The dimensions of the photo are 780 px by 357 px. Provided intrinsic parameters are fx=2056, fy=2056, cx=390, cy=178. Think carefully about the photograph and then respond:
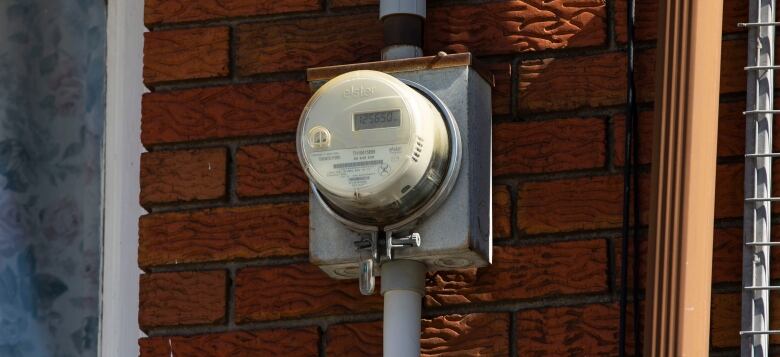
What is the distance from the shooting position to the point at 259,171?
3420 mm

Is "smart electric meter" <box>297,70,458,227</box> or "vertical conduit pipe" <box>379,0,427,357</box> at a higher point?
"smart electric meter" <box>297,70,458,227</box>

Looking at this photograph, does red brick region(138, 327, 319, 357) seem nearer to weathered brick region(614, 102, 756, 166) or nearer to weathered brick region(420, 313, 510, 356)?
weathered brick region(420, 313, 510, 356)

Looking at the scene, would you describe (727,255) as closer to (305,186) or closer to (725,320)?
(725,320)

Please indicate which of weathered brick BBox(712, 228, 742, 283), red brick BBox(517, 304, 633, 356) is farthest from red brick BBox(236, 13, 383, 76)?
weathered brick BBox(712, 228, 742, 283)

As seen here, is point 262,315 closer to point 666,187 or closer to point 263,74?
point 263,74

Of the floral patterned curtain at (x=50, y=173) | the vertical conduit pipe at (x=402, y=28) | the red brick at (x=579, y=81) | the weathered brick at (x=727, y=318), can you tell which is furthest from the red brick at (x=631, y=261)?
the floral patterned curtain at (x=50, y=173)

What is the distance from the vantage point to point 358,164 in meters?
3.09

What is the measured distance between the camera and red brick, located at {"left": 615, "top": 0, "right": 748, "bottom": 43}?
3.29 m

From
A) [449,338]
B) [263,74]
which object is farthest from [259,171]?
[449,338]

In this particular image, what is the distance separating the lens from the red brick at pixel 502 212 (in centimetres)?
328

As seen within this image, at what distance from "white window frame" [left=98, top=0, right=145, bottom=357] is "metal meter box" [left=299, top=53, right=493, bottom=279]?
0.43m

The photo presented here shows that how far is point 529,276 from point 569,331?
113mm

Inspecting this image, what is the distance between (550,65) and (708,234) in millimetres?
463

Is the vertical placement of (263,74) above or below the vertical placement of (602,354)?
above
